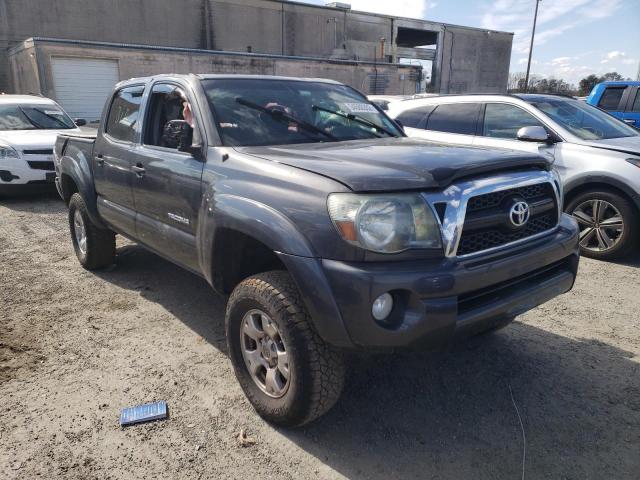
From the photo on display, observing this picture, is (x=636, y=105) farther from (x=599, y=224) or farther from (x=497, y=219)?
(x=497, y=219)

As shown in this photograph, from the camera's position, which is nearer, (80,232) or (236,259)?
(236,259)

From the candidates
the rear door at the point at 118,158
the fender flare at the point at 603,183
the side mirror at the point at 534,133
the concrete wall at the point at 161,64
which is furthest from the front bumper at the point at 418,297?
the concrete wall at the point at 161,64

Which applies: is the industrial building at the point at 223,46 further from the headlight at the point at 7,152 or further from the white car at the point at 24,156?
the headlight at the point at 7,152

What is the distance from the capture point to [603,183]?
548 cm

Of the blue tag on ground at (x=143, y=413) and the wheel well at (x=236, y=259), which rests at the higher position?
the wheel well at (x=236, y=259)

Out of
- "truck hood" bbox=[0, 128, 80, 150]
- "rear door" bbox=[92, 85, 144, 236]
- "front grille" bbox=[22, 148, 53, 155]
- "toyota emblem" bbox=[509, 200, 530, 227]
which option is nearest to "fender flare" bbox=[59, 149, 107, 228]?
"rear door" bbox=[92, 85, 144, 236]

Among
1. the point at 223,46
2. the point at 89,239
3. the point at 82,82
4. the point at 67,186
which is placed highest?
the point at 223,46

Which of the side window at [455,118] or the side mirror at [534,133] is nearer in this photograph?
the side mirror at [534,133]

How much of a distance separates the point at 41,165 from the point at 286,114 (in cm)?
706

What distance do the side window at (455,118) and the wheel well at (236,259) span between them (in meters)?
4.36

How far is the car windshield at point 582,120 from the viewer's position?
5953 mm

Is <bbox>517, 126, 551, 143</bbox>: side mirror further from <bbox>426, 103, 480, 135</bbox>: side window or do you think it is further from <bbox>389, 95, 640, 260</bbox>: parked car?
<bbox>426, 103, 480, 135</bbox>: side window

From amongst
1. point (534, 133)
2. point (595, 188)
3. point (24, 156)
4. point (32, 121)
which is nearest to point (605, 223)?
point (595, 188)

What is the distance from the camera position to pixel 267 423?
2742mm
